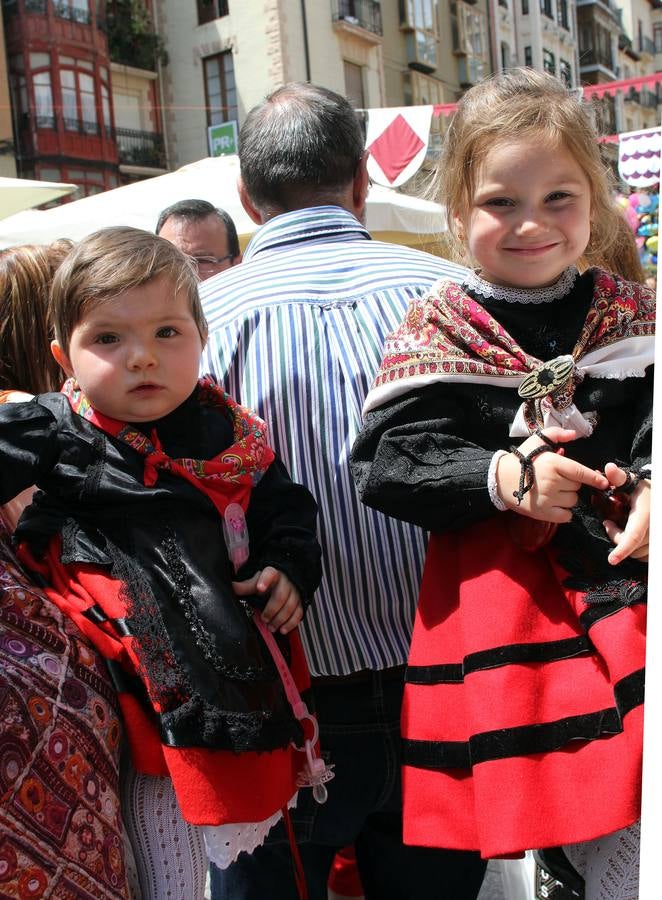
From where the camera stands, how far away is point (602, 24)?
1716 inches

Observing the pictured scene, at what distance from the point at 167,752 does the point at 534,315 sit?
94 cm

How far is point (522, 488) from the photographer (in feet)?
4.46

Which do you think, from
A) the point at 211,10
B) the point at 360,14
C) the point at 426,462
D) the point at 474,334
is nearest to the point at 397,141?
Answer: the point at 474,334

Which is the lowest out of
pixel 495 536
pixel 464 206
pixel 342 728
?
pixel 342 728

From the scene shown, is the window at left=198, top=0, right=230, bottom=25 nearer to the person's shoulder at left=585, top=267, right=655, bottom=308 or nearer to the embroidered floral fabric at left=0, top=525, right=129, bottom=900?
the person's shoulder at left=585, top=267, right=655, bottom=308

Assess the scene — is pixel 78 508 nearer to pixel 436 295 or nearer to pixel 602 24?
pixel 436 295

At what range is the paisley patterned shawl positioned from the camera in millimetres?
1484

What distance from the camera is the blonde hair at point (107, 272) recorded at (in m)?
1.52

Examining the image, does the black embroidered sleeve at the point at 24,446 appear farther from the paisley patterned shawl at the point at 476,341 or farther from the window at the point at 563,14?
the window at the point at 563,14

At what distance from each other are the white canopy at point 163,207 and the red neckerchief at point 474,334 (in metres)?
5.20

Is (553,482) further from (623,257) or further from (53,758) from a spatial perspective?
(623,257)

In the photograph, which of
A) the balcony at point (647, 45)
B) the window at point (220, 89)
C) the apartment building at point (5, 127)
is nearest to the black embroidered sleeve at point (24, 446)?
the apartment building at point (5, 127)

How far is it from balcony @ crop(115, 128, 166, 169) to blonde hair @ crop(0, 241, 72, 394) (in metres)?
25.6

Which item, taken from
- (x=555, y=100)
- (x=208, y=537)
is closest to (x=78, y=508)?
(x=208, y=537)
